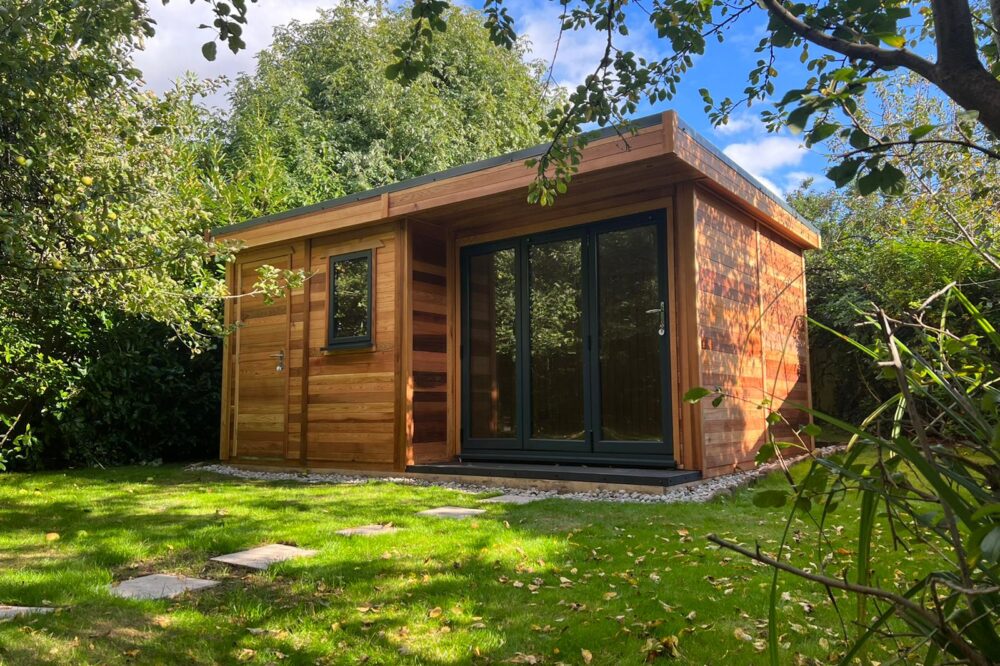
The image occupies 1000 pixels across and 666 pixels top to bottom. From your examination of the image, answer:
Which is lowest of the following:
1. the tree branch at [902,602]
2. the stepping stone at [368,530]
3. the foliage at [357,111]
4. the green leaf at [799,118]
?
the stepping stone at [368,530]

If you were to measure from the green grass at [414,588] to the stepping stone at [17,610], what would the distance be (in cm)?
7

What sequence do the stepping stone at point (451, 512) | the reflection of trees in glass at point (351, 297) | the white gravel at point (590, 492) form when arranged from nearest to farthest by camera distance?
1. the stepping stone at point (451, 512)
2. the white gravel at point (590, 492)
3. the reflection of trees in glass at point (351, 297)

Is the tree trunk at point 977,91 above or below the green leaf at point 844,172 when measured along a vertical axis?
above

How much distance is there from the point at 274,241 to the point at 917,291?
22.7 ft

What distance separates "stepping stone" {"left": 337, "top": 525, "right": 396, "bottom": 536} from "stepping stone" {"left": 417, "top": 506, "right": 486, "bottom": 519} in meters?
0.41

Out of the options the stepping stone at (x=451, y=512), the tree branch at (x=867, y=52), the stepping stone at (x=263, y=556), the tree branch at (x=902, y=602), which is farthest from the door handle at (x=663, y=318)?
the tree branch at (x=902, y=602)

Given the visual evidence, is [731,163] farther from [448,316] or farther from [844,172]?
[844,172]

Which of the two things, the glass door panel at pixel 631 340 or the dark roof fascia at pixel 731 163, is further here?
the glass door panel at pixel 631 340

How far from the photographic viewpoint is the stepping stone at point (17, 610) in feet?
8.13

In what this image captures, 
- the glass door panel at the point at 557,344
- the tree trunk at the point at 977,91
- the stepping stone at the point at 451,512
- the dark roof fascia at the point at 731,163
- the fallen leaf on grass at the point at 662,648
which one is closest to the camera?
the tree trunk at the point at 977,91

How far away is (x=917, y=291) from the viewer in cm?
Result: 794

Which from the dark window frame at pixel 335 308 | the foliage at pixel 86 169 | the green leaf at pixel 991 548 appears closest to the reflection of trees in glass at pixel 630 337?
the dark window frame at pixel 335 308

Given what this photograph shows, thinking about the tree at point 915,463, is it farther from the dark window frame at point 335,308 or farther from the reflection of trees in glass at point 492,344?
the dark window frame at point 335,308

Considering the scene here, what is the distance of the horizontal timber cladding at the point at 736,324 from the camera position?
582cm
